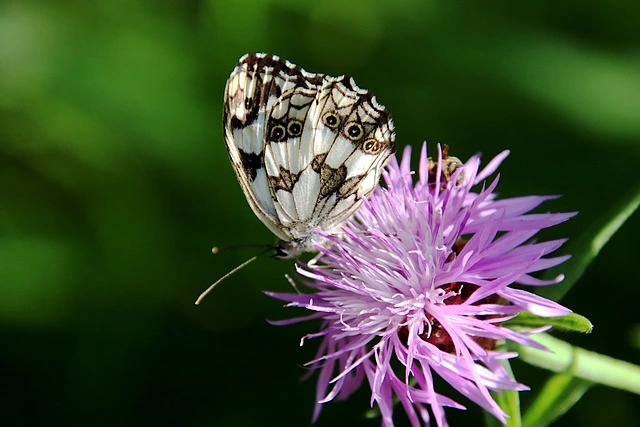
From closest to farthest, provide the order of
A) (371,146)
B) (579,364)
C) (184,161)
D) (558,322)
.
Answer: (558,322) → (579,364) → (371,146) → (184,161)

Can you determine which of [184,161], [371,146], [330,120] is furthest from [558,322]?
[184,161]

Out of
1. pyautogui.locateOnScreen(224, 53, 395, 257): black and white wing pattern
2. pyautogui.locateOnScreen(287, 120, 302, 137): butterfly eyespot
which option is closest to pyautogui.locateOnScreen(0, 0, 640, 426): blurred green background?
pyautogui.locateOnScreen(224, 53, 395, 257): black and white wing pattern

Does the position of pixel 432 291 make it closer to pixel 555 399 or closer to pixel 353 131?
pixel 555 399

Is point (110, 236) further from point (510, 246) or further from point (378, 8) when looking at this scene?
point (510, 246)

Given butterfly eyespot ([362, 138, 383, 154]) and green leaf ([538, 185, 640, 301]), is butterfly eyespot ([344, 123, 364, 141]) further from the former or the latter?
green leaf ([538, 185, 640, 301])

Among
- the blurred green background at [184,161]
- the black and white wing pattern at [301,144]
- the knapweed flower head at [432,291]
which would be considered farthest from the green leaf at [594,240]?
the blurred green background at [184,161]

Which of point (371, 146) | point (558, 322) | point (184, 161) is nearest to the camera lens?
point (558, 322)
